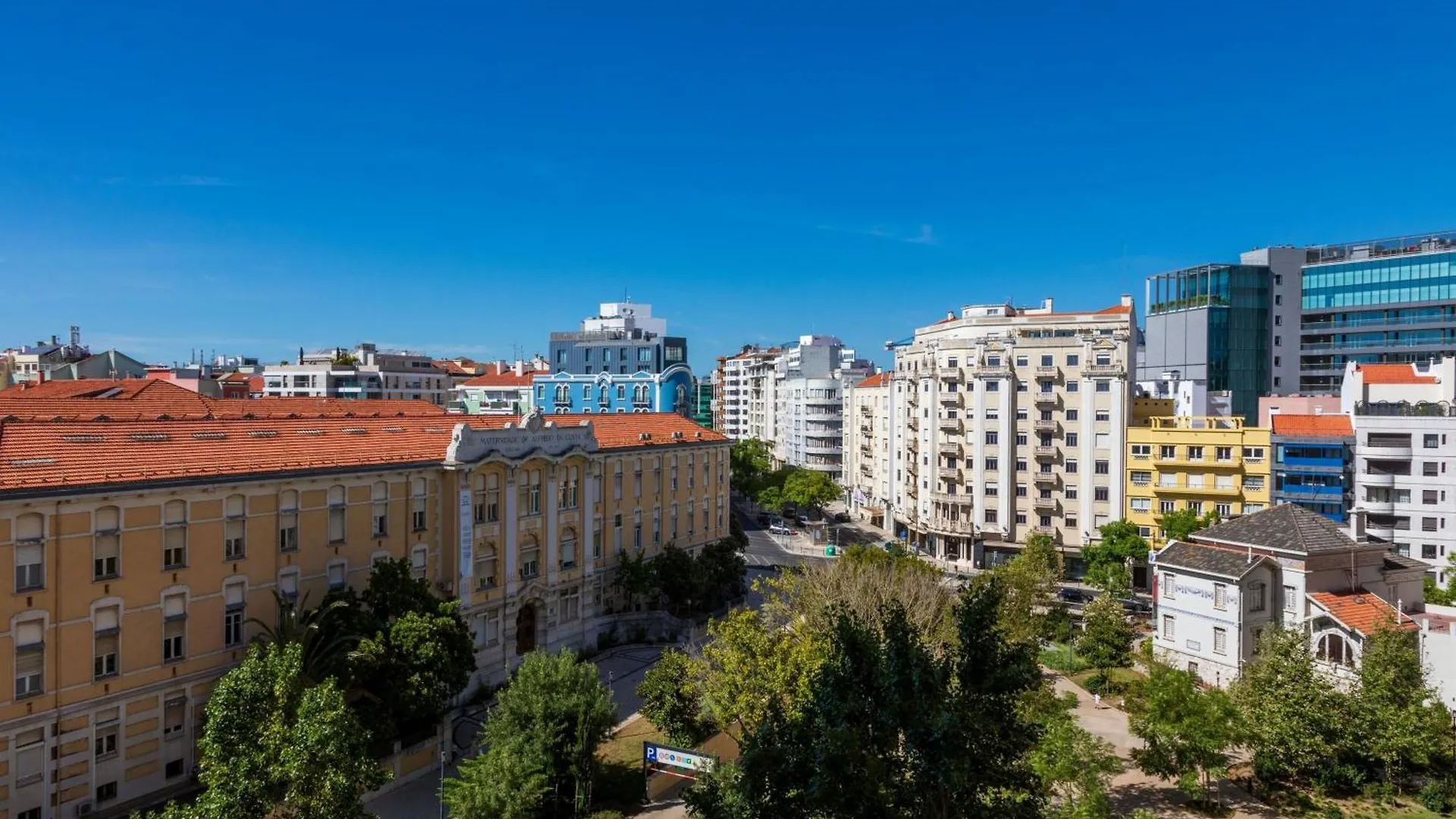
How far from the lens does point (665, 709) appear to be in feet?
115

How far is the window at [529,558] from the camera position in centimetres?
4695

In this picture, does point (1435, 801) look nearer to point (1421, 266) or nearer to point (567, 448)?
point (567, 448)

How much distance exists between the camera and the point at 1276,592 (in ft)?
136

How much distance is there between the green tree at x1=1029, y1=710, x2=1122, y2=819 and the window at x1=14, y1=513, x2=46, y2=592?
100 feet

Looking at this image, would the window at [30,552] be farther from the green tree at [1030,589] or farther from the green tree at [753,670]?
the green tree at [1030,589]

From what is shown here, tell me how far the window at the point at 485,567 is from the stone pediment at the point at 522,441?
472 cm

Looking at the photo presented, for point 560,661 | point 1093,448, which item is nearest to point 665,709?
point 560,661

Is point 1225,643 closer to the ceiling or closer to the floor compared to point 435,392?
closer to the floor

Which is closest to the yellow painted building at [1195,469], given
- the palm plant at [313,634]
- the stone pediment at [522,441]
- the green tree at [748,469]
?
the green tree at [748,469]

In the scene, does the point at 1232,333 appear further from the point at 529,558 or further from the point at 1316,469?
the point at 529,558

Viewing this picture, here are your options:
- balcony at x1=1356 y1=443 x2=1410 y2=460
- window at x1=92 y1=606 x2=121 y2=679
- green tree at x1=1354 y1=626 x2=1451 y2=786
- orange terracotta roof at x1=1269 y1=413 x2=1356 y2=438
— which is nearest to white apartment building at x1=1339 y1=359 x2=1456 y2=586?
balcony at x1=1356 y1=443 x2=1410 y2=460

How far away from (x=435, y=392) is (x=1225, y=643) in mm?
114954

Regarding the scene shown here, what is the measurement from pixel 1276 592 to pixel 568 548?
3624 cm

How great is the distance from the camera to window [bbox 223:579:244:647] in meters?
32.9
